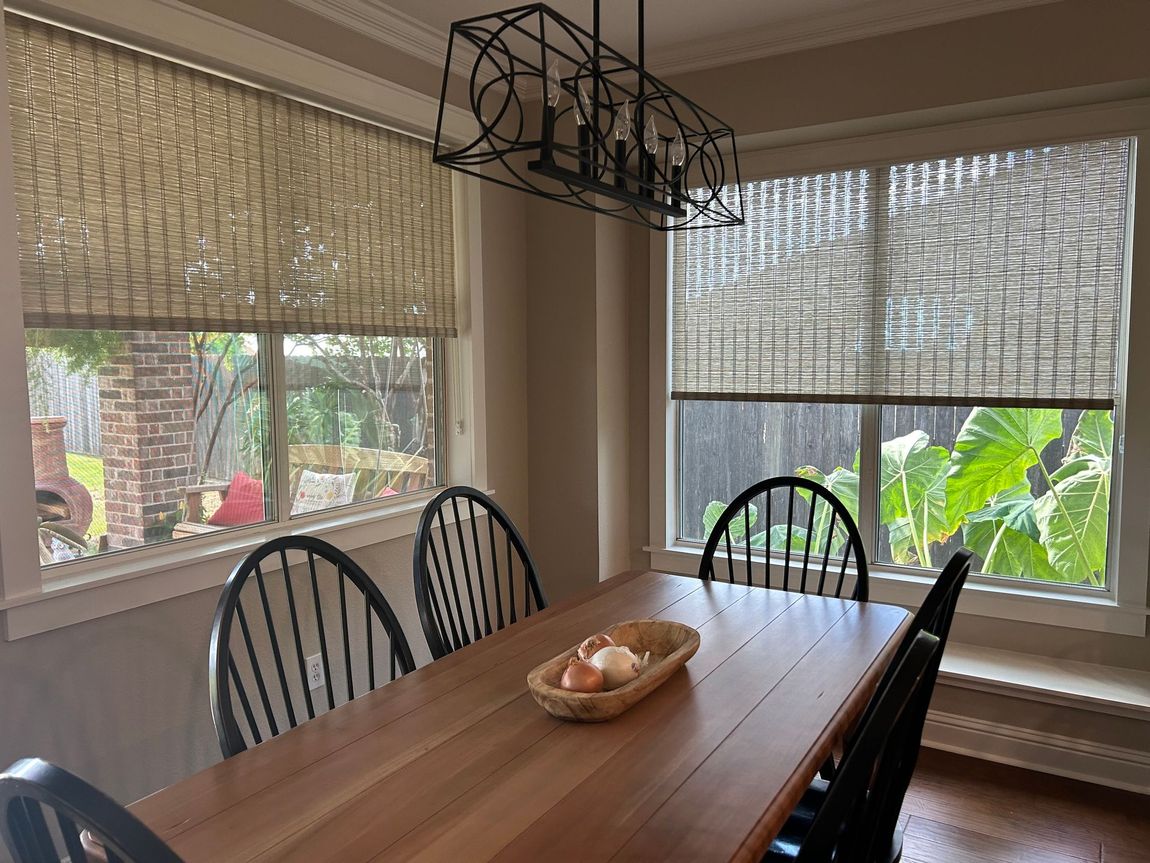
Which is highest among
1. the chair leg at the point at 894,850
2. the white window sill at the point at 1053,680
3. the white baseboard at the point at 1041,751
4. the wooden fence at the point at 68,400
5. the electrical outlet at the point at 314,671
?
the wooden fence at the point at 68,400

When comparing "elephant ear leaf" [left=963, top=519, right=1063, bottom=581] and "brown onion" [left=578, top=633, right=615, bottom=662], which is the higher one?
"brown onion" [left=578, top=633, right=615, bottom=662]

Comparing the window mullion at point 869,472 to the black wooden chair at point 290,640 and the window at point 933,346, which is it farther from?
the black wooden chair at point 290,640

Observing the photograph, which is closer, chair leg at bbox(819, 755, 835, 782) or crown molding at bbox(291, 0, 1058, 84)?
chair leg at bbox(819, 755, 835, 782)

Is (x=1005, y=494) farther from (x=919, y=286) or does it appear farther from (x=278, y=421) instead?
(x=278, y=421)

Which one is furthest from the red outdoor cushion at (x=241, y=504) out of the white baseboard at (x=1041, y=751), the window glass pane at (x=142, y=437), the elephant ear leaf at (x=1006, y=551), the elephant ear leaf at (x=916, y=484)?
the elephant ear leaf at (x=1006, y=551)

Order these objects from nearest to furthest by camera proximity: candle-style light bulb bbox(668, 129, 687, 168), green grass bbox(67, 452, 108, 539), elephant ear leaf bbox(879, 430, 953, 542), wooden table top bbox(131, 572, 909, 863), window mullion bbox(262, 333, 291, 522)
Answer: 1. wooden table top bbox(131, 572, 909, 863)
2. candle-style light bulb bbox(668, 129, 687, 168)
3. green grass bbox(67, 452, 108, 539)
4. window mullion bbox(262, 333, 291, 522)
5. elephant ear leaf bbox(879, 430, 953, 542)

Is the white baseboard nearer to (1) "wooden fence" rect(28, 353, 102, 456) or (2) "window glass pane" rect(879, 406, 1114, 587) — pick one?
(2) "window glass pane" rect(879, 406, 1114, 587)

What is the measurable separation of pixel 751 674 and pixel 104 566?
162 centimetres

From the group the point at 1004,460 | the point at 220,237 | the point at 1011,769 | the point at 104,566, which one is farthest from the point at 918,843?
the point at 220,237

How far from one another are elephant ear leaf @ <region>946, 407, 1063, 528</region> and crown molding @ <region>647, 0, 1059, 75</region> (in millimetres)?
1335

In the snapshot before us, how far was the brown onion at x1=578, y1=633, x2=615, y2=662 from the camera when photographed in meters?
1.69

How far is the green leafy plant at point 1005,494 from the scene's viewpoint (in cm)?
286

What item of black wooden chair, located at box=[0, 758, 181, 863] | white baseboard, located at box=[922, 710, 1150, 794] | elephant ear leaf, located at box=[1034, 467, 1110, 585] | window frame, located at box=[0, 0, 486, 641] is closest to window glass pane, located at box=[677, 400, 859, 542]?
elephant ear leaf, located at box=[1034, 467, 1110, 585]

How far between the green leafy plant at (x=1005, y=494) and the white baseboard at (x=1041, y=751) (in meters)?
0.55
